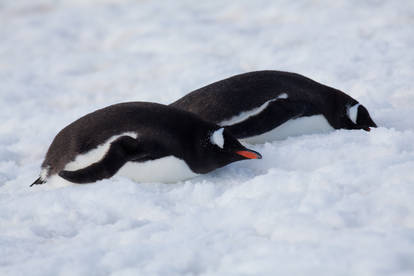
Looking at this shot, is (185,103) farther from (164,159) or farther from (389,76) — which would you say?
(389,76)

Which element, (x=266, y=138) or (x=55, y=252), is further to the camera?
(x=266, y=138)

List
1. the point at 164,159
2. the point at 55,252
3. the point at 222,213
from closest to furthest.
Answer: the point at 55,252 < the point at 222,213 < the point at 164,159

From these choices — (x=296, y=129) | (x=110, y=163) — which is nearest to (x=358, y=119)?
(x=296, y=129)

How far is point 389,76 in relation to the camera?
4918 millimetres

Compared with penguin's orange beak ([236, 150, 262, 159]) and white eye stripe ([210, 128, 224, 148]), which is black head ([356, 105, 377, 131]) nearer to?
penguin's orange beak ([236, 150, 262, 159])

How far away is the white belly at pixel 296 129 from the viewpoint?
3709 mm

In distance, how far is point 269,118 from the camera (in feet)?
12.0

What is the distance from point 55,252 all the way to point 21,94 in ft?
13.4

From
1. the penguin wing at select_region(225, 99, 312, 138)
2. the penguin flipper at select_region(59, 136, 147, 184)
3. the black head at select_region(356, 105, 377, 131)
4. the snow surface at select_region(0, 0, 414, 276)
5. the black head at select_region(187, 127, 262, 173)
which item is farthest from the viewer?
the black head at select_region(356, 105, 377, 131)

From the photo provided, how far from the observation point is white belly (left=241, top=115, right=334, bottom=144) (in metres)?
3.71

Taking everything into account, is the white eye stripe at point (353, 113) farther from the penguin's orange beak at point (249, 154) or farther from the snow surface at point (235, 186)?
the penguin's orange beak at point (249, 154)

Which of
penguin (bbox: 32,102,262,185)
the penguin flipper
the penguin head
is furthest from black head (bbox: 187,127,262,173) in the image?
the penguin head

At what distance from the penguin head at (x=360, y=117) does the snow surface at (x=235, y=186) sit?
117mm

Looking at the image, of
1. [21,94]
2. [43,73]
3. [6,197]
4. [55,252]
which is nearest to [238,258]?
[55,252]
